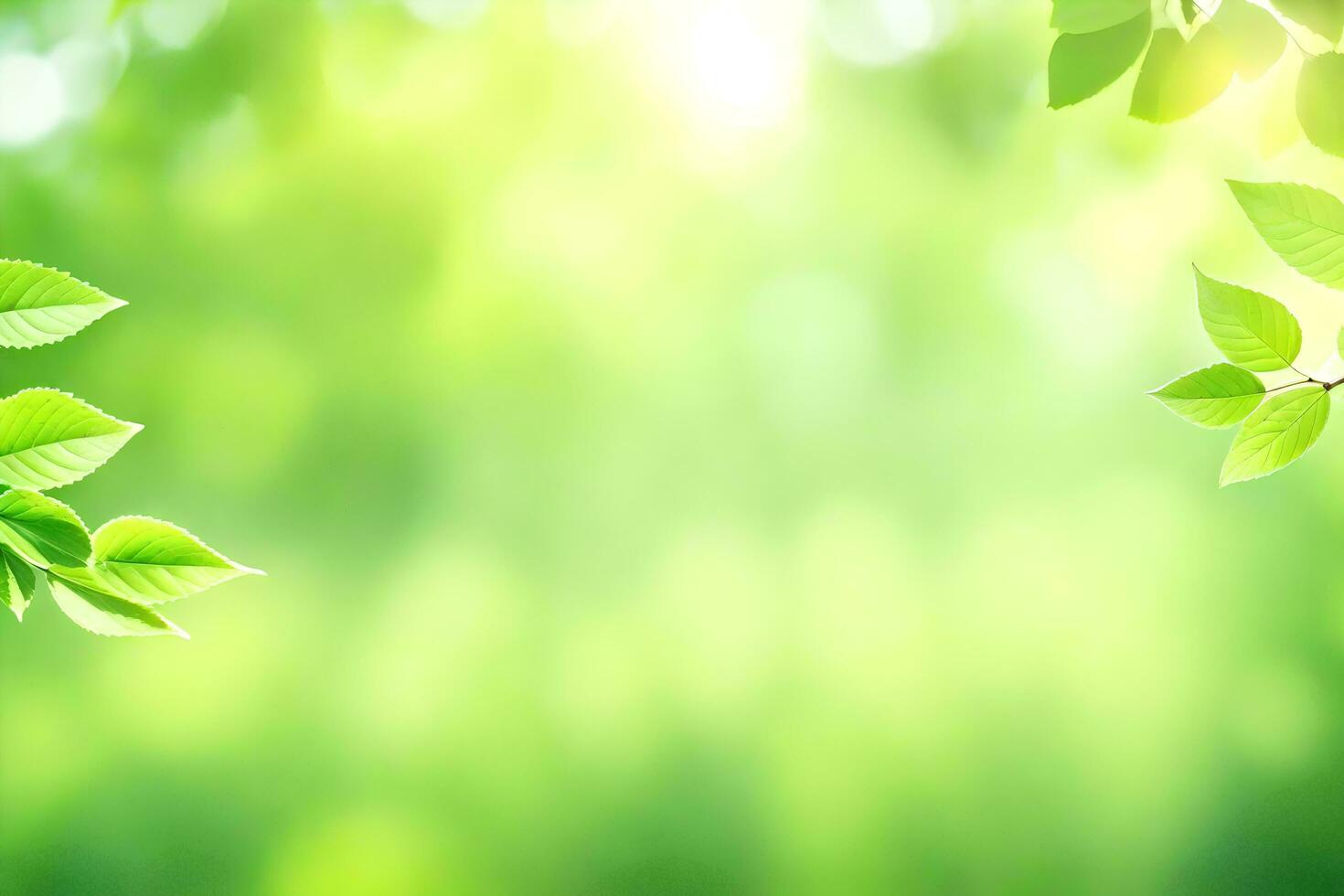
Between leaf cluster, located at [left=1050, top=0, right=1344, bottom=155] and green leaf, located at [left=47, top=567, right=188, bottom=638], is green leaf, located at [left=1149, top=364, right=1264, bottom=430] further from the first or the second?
green leaf, located at [left=47, top=567, right=188, bottom=638]

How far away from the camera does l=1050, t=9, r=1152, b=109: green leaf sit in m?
0.33

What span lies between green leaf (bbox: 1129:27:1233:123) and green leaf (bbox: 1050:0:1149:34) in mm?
27

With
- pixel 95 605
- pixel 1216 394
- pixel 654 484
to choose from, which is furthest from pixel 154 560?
pixel 654 484

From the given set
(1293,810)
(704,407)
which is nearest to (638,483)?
(704,407)

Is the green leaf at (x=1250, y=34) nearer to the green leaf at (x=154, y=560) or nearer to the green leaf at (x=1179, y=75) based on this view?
the green leaf at (x=1179, y=75)

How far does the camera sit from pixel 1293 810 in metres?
2.00

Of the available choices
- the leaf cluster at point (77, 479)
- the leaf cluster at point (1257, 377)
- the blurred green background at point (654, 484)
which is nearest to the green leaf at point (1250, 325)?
the leaf cluster at point (1257, 377)

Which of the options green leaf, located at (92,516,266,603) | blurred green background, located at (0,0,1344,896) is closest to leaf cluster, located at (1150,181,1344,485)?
green leaf, located at (92,516,266,603)

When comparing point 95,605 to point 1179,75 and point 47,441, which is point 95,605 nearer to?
point 47,441

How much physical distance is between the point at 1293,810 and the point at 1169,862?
0.30 metres

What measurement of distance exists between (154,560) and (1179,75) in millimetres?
375

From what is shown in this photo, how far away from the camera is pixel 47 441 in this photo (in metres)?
0.26

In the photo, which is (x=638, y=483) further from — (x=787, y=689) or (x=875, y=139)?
(x=875, y=139)

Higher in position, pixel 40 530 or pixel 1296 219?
pixel 1296 219
